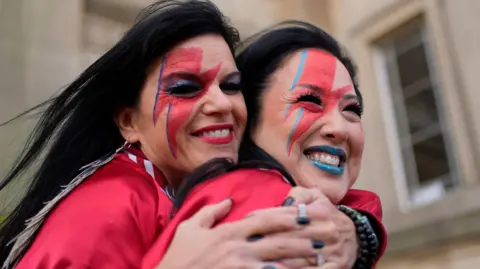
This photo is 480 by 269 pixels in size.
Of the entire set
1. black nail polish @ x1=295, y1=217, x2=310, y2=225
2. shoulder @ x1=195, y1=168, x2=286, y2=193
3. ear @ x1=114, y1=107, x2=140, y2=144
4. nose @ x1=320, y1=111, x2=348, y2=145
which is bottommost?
black nail polish @ x1=295, y1=217, x2=310, y2=225

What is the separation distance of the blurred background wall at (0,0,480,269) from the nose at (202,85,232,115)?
1.37 metres

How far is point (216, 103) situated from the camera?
1004 millimetres

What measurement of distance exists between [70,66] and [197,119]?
1604 mm

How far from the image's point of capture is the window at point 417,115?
3.21 metres

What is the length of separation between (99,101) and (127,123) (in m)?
0.06

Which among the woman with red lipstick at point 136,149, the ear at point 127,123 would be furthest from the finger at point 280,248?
the ear at point 127,123

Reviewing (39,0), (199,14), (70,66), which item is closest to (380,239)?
(199,14)

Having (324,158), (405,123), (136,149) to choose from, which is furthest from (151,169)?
(405,123)

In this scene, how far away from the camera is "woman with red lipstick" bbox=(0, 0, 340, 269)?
819 millimetres

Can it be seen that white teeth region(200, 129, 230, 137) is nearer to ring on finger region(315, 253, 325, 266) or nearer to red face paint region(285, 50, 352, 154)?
→ red face paint region(285, 50, 352, 154)

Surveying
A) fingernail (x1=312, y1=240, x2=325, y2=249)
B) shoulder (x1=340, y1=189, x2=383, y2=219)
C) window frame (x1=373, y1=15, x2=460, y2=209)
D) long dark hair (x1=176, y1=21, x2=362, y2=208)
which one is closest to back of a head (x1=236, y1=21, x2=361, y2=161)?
long dark hair (x1=176, y1=21, x2=362, y2=208)

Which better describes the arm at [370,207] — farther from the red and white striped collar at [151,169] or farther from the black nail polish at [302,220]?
the red and white striped collar at [151,169]

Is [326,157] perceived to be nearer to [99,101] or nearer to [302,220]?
[302,220]

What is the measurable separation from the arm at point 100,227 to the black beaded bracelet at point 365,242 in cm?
30
